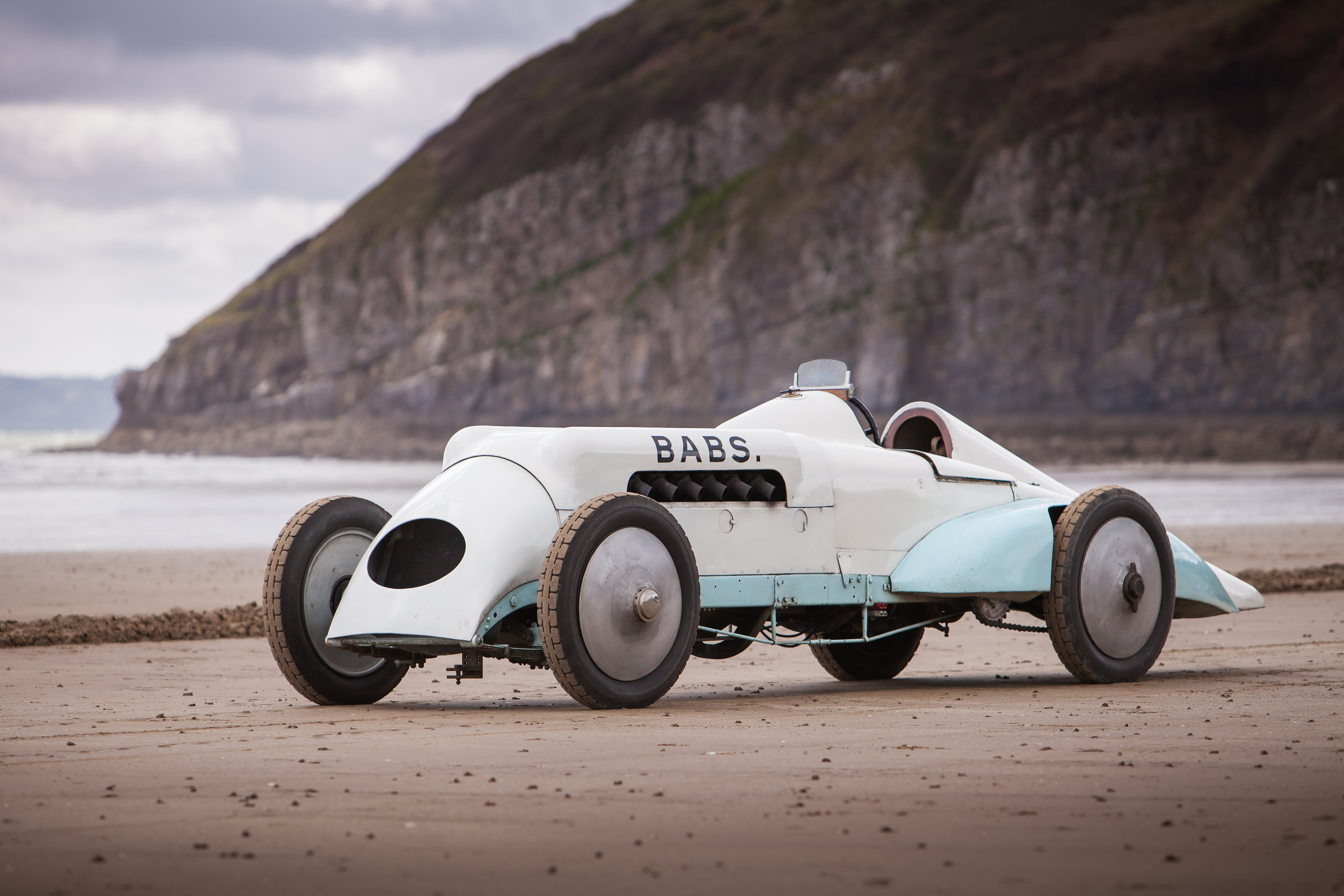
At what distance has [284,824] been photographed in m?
5.48

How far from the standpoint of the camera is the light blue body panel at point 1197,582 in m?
10.6

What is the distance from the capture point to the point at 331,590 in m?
9.19

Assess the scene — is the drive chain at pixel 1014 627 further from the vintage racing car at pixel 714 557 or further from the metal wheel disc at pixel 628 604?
the metal wheel disc at pixel 628 604

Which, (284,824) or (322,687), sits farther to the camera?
(322,687)

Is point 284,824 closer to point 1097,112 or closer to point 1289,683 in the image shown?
point 1289,683

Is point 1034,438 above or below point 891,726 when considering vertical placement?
above

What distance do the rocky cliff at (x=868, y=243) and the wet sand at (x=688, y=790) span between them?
275ft

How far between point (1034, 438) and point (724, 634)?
92.1m

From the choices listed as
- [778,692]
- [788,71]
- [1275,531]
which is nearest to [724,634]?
[778,692]

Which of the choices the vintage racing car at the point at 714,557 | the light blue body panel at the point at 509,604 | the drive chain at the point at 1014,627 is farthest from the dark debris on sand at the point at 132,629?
the drive chain at the point at 1014,627

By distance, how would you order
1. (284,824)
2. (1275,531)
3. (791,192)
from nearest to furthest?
(284,824) < (1275,531) < (791,192)

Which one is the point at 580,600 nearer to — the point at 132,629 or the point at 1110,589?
the point at 1110,589

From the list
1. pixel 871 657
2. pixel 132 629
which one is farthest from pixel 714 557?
pixel 132 629

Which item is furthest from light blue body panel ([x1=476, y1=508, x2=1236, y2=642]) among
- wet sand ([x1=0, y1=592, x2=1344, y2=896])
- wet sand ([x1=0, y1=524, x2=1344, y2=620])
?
wet sand ([x1=0, y1=524, x2=1344, y2=620])
